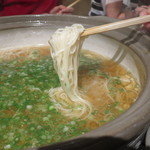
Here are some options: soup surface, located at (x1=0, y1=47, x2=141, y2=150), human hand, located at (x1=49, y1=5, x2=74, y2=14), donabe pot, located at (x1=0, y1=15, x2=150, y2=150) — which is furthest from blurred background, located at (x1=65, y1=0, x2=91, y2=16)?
soup surface, located at (x1=0, y1=47, x2=141, y2=150)

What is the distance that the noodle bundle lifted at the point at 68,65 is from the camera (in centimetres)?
197

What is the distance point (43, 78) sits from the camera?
7.73 ft

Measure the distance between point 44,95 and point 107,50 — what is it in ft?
3.15

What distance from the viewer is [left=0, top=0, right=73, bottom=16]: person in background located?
3750 mm

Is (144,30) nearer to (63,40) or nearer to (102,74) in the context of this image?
(102,74)

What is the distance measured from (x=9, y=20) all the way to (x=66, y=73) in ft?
4.14

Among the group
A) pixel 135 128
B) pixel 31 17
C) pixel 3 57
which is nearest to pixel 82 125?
pixel 135 128

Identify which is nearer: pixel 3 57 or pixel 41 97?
pixel 41 97

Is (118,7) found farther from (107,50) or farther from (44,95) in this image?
(44,95)

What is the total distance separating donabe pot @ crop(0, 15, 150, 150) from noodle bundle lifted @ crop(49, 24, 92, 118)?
1.76 ft

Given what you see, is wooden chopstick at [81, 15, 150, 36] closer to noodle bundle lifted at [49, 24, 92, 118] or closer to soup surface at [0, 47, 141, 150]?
noodle bundle lifted at [49, 24, 92, 118]

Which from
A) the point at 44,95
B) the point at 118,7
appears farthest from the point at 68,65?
the point at 118,7

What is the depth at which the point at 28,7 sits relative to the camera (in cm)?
386

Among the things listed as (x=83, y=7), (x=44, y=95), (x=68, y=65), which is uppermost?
(x=68, y=65)
